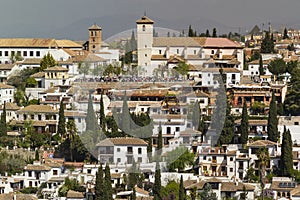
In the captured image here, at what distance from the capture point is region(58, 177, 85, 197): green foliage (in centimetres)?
1448

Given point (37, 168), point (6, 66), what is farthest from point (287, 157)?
point (6, 66)

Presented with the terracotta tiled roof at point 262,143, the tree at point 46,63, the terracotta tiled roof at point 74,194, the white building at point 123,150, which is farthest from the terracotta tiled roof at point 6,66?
the terracotta tiled roof at point 262,143

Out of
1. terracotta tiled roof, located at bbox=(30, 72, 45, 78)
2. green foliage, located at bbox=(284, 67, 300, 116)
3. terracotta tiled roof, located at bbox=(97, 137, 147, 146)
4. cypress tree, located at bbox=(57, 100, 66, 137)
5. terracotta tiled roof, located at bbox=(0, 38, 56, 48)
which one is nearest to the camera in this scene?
terracotta tiled roof, located at bbox=(97, 137, 147, 146)

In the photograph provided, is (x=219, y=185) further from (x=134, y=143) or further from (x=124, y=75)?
(x=124, y=75)

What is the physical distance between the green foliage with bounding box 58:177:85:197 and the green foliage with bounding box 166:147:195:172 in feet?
5.54

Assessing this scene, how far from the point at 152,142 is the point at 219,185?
1.99m

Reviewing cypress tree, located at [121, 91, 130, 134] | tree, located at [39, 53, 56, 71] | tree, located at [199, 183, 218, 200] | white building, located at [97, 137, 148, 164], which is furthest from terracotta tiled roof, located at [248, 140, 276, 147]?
tree, located at [39, 53, 56, 71]

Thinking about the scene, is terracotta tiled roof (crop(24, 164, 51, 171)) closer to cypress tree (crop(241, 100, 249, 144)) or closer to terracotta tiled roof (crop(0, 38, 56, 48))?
cypress tree (crop(241, 100, 249, 144))

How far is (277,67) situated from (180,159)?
6.13m

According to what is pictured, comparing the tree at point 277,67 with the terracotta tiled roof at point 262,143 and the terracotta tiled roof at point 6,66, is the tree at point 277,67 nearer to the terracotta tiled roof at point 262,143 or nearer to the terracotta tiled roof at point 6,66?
the terracotta tiled roof at point 262,143

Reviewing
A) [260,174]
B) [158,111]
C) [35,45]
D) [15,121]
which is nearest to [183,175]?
[260,174]

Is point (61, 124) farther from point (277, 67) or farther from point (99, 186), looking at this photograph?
point (277, 67)

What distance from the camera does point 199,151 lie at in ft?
49.5

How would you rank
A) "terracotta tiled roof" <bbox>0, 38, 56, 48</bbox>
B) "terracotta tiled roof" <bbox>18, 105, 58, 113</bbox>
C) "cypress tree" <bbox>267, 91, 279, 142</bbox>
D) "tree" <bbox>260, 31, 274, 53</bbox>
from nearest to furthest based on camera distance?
"cypress tree" <bbox>267, 91, 279, 142</bbox> < "terracotta tiled roof" <bbox>18, 105, 58, 113</bbox> < "tree" <bbox>260, 31, 274, 53</bbox> < "terracotta tiled roof" <bbox>0, 38, 56, 48</bbox>
